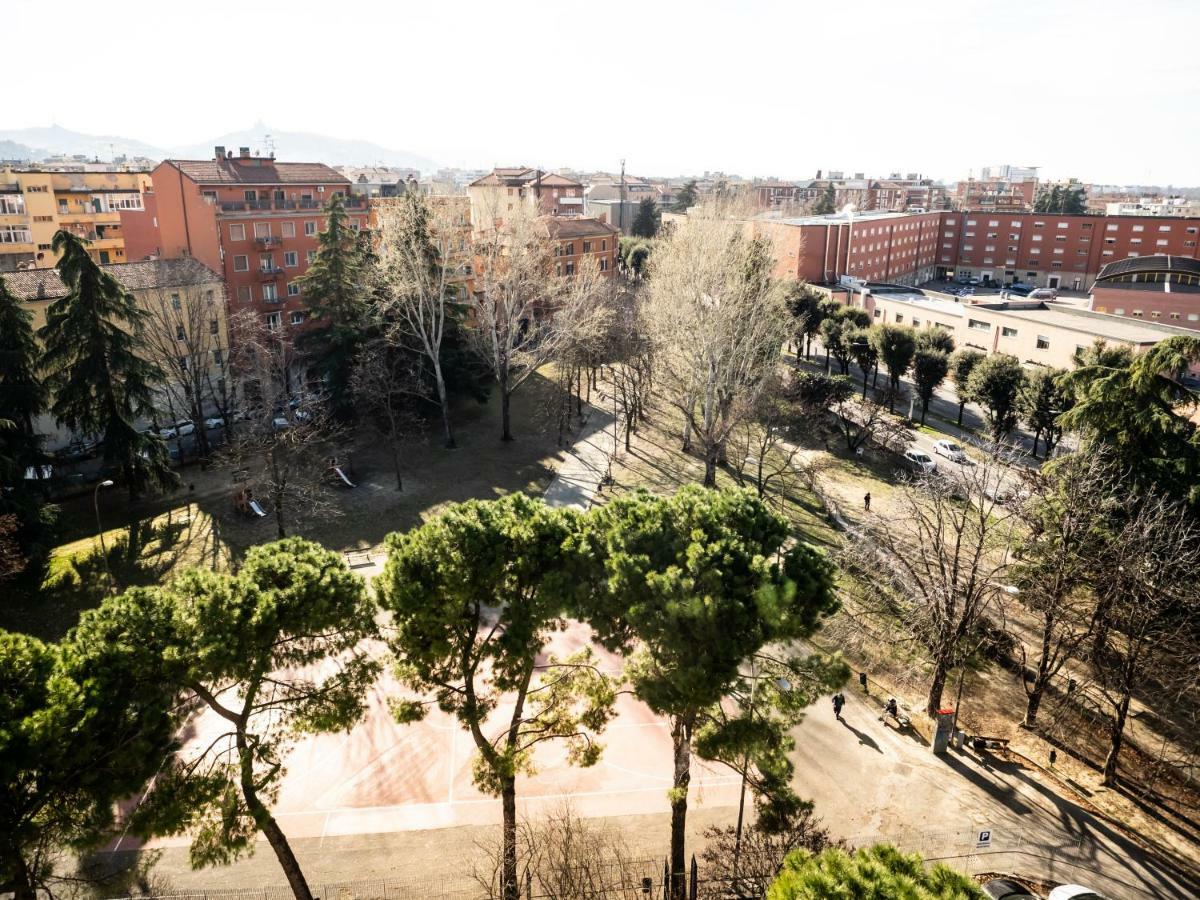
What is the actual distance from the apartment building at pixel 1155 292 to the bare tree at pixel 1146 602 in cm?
4541

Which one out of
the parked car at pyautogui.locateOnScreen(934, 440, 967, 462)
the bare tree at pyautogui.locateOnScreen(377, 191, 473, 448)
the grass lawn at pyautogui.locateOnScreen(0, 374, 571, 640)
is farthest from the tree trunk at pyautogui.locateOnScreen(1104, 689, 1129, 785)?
the bare tree at pyautogui.locateOnScreen(377, 191, 473, 448)

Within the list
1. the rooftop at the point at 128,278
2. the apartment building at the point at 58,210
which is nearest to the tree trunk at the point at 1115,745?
the rooftop at the point at 128,278

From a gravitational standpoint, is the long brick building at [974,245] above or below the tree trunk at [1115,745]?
above

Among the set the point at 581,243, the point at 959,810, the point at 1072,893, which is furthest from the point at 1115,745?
the point at 581,243

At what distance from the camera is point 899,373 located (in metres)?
44.9

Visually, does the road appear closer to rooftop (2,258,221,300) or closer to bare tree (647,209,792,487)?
bare tree (647,209,792,487)

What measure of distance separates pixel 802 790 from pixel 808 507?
16.0 m

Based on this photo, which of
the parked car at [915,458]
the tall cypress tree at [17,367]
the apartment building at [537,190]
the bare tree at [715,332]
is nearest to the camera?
the tall cypress tree at [17,367]

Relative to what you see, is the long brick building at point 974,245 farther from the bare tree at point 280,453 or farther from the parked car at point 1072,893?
the parked car at point 1072,893

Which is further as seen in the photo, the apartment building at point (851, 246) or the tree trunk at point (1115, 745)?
the apartment building at point (851, 246)

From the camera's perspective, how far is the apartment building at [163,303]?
3356 cm

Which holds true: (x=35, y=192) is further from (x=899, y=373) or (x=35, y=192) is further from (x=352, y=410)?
(x=899, y=373)

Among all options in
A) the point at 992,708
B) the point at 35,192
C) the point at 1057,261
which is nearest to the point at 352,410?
the point at 992,708

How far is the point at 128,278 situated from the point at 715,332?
27320 mm
